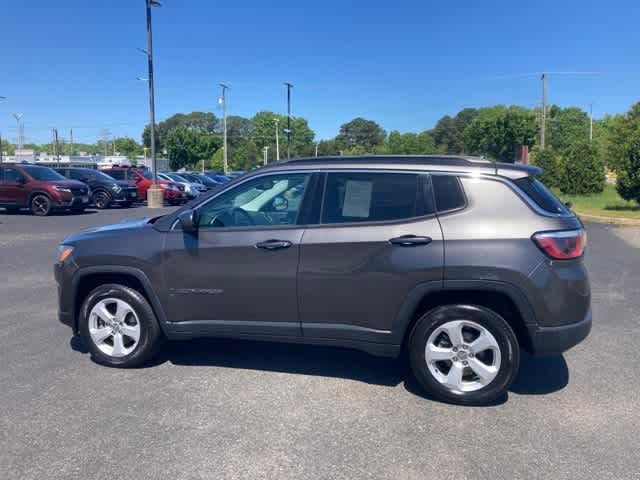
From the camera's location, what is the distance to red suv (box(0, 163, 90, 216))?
17.5m

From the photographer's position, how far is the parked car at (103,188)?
834 inches

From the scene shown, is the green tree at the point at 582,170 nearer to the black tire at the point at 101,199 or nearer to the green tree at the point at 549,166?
the green tree at the point at 549,166

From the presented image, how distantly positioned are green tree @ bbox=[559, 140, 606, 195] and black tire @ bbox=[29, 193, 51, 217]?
69.1 feet

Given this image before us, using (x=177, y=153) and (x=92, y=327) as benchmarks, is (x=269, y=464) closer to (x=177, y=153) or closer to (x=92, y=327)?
(x=92, y=327)

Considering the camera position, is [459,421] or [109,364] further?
[109,364]

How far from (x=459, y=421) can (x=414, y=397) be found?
45cm

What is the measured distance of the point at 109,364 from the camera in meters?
4.58

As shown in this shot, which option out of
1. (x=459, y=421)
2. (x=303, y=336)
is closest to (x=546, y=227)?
(x=459, y=421)

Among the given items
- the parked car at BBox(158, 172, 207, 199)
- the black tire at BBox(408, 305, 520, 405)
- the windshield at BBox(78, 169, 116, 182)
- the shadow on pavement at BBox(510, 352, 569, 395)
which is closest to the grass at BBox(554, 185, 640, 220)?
the shadow on pavement at BBox(510, 352, 569, 395)

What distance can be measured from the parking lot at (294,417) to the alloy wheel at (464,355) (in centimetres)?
20

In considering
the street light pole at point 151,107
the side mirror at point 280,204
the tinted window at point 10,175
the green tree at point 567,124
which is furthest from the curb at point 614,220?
the green tree at point 567,124

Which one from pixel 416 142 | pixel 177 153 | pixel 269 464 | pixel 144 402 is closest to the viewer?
pixel 269 464

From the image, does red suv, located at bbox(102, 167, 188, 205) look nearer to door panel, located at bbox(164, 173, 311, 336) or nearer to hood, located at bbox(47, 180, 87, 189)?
hood, located at bbox(47, 180, 87, 189)

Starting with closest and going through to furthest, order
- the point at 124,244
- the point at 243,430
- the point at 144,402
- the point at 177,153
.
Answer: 1. the point at 243,430
2. the point at 144,402
3. the point at 124,244
4. the point at 177,153
